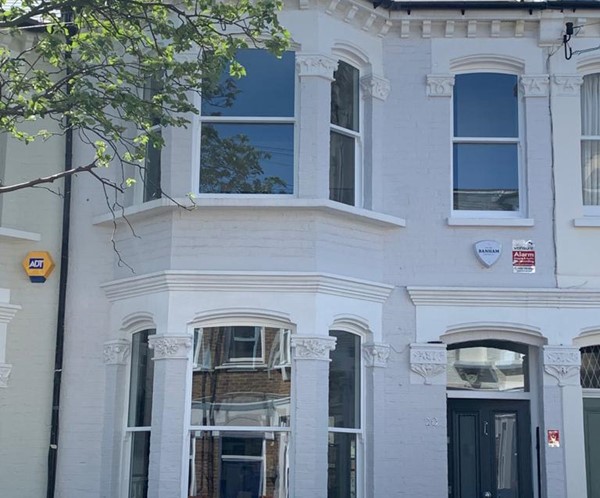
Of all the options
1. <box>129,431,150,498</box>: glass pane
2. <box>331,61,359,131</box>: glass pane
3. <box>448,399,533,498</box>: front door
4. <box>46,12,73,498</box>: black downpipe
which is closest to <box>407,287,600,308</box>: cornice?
<box>448,399,533,498</box>: front door

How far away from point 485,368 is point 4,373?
609 centimetres

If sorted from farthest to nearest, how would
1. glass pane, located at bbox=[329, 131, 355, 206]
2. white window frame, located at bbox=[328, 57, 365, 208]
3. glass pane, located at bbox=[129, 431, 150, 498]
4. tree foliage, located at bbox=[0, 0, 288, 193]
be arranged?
white window frame, located at bbox=[328, 57, 365, 208], glass pane, located at bbox=[329, 131, 355, 206], glass pane, located at bbox=[129, 431, 150, 498], tree foliage, located at bbox=[0, 0, 288, 193]

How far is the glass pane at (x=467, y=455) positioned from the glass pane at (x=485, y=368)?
1.44ft

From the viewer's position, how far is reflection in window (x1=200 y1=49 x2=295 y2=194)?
1248cm

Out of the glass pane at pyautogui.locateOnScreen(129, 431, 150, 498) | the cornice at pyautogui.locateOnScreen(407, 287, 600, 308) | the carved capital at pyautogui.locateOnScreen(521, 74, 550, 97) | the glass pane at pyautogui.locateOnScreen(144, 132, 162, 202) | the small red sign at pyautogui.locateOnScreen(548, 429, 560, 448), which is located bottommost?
the glass pane at pyautogui.locateOnScreen(129, 431, 150, 498)

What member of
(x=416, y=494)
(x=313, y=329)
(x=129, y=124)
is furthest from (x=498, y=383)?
(x=129, y=124)

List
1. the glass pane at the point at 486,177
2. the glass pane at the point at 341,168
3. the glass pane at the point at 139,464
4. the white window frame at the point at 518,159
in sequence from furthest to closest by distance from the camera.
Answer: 1. the glass pane at the point at 486,177
2. the white window frame at the point at 518,159
3. the glass pane at the point at 341,168
4. the glass pane at the point at 139,464

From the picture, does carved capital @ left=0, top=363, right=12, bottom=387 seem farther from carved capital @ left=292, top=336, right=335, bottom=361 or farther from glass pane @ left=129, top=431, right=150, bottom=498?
carved capital @ left=292, top=336, right=335, bottom=361

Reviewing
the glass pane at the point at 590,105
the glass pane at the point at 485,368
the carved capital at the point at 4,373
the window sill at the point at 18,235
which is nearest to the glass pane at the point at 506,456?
the glass pane at the point at 485,368

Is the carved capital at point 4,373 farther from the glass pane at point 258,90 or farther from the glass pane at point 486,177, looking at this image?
the glass pane at point 486,177

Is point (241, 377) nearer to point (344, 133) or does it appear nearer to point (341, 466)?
point (341, 466)

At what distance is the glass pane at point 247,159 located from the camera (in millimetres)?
12461

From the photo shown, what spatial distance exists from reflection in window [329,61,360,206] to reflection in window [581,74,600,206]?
302cm

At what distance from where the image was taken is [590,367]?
42.8ft
